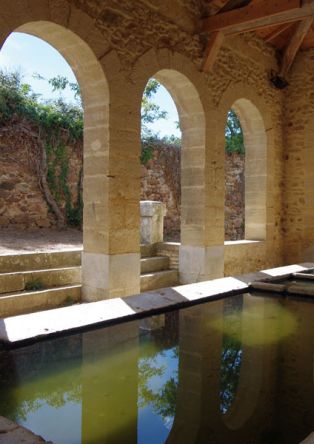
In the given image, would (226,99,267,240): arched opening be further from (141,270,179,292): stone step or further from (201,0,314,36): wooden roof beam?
(141,270,179,292): stone step

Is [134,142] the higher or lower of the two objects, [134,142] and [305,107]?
the lower

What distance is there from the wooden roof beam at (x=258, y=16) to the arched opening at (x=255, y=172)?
1849 millimetres

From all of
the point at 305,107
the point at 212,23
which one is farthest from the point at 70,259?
the point at 305,107

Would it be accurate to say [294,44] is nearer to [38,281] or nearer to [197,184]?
[197,184]

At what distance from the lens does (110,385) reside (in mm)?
2109

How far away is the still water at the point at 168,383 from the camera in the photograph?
1.75 m

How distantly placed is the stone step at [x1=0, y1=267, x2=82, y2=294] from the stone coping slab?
1707 millimetres

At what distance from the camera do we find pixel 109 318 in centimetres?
275

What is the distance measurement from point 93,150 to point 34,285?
1.62 metres

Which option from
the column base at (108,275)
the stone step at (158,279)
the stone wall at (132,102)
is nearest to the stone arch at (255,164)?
the stone wall at (132,102)

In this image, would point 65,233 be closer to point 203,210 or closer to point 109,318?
point 203,210

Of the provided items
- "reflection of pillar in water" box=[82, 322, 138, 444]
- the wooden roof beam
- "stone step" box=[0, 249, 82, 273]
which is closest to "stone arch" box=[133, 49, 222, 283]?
the wooden roof beam

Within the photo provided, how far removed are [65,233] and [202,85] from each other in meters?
3.91

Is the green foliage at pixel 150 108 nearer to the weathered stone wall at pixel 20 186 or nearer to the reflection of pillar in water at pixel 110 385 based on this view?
the weathered stone wall at pixel 20 186
